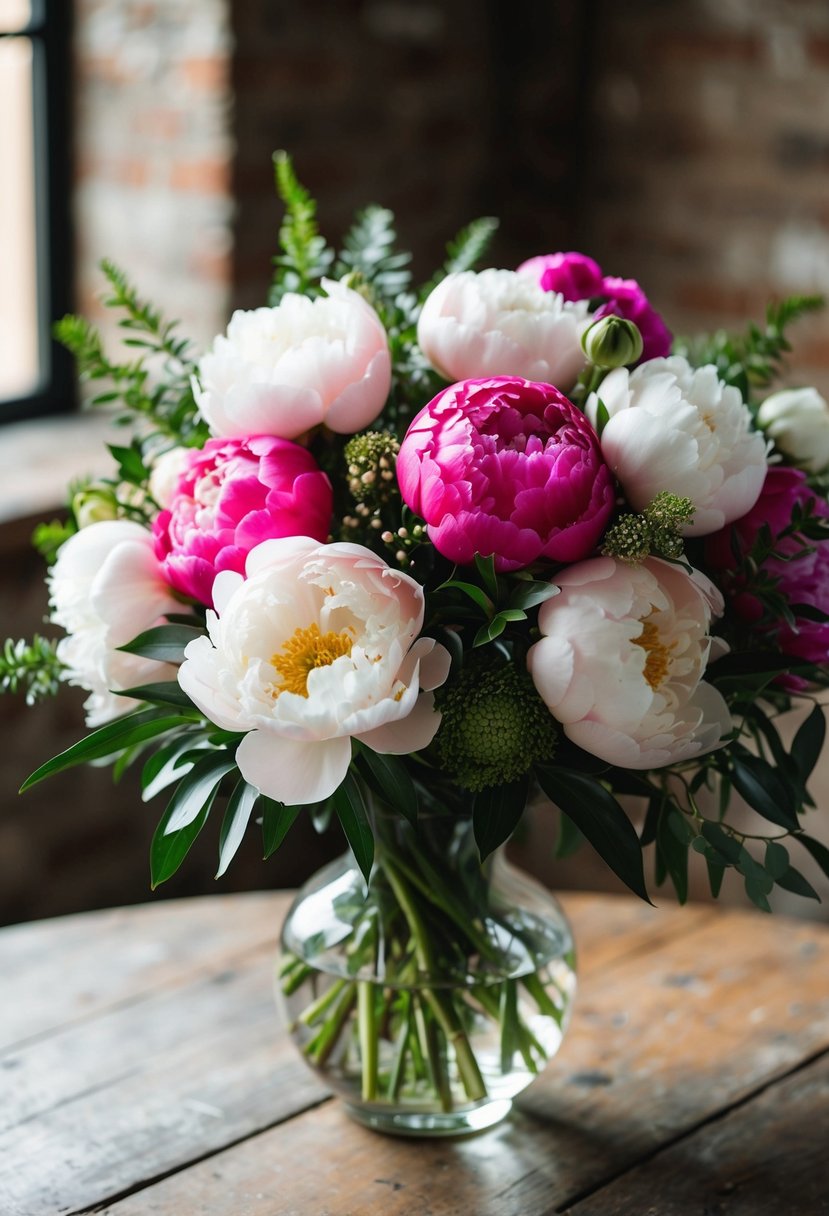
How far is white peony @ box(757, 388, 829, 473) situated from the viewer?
913mm

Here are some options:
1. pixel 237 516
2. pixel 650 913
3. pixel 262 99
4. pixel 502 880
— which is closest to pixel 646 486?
pixel 237 516

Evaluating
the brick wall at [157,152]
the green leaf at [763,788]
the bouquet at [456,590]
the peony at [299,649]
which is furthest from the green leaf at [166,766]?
the brick wall at [157,152]

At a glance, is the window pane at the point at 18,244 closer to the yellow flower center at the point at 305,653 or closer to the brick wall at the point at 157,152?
the brick wall at the point at 157,152

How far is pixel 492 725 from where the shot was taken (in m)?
0.76

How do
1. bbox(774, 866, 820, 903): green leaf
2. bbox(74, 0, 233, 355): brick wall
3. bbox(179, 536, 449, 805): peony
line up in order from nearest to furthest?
bbox(179, 536, 449, 805): peony < bbox(774, 866, 820, 903): green leaf < bbox(74, 0, 233, 355): brick wall

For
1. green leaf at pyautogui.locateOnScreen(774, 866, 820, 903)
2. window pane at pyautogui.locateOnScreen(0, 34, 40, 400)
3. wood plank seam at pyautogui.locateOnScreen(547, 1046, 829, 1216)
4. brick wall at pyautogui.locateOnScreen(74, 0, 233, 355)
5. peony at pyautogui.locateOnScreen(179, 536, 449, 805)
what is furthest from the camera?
window pane at pyautogui.locateOnScreen(0, 34, 40, 400)

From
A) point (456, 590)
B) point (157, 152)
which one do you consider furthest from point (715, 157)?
point (456, 590)

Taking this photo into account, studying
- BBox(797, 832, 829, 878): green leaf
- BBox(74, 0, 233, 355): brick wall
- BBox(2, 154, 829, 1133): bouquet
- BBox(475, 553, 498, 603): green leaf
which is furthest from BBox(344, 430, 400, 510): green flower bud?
BBox(74, 0, 233, 355): brick wall

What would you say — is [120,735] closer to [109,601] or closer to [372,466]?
[109,601]

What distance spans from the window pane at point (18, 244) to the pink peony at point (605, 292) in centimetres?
136

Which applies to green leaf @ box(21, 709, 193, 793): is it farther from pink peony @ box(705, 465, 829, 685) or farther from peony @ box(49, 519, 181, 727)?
pink peony @ box(705, 465, 829, 685)

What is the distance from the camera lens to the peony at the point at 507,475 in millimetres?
739

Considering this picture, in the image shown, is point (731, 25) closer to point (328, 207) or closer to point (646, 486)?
point (328, 207)

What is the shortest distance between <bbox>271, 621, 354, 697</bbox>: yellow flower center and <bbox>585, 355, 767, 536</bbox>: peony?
0.19m
